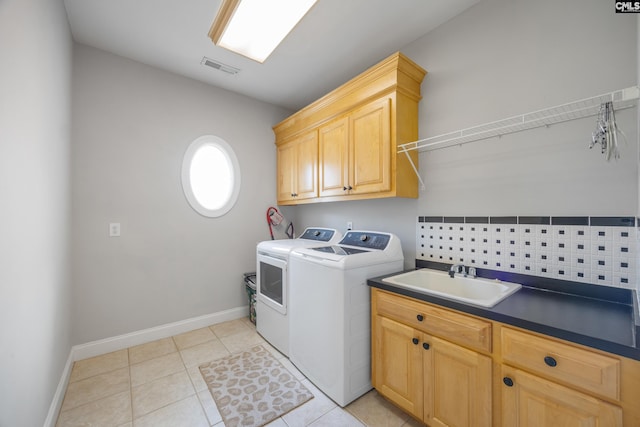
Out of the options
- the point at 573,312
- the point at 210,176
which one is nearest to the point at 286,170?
the point at 210,176

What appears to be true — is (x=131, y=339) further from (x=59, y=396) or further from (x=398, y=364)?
(x=398, y=364)

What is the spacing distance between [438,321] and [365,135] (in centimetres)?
146

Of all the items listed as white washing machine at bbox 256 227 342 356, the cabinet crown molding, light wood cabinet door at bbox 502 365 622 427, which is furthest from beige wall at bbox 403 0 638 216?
white washing machine at bbox 256 227 342 356

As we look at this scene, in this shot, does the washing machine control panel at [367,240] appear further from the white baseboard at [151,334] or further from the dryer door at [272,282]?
the white baseboard at [151,334]

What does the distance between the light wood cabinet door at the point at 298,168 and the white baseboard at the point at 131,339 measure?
1.53m

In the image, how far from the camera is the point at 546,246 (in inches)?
57.7

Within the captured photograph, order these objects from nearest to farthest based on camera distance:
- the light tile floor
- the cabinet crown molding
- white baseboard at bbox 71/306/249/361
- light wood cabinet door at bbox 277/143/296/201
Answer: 1. the light tile floor
2. the cabinet crown molding
3. white baseboard at bbox 71/306/249/361
4. light wood cabinet door at bbox 277/143/296/201

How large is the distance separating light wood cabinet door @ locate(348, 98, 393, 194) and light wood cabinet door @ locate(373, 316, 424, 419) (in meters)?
0.98

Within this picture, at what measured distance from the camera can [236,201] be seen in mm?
3041

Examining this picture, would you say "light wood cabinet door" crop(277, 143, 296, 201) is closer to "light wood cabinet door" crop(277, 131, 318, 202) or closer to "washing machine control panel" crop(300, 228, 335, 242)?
"light wood cabinet door" crop(277, 131, 318, 202)

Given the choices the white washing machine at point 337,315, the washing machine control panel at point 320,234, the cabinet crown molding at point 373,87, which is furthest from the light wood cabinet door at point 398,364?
the cabinet crown molding at point 373,87

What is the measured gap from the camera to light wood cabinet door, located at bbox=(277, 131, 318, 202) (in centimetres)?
270

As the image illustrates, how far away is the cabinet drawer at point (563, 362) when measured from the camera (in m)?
0.87

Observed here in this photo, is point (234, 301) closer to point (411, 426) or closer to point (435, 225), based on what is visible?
point (411, 426)
